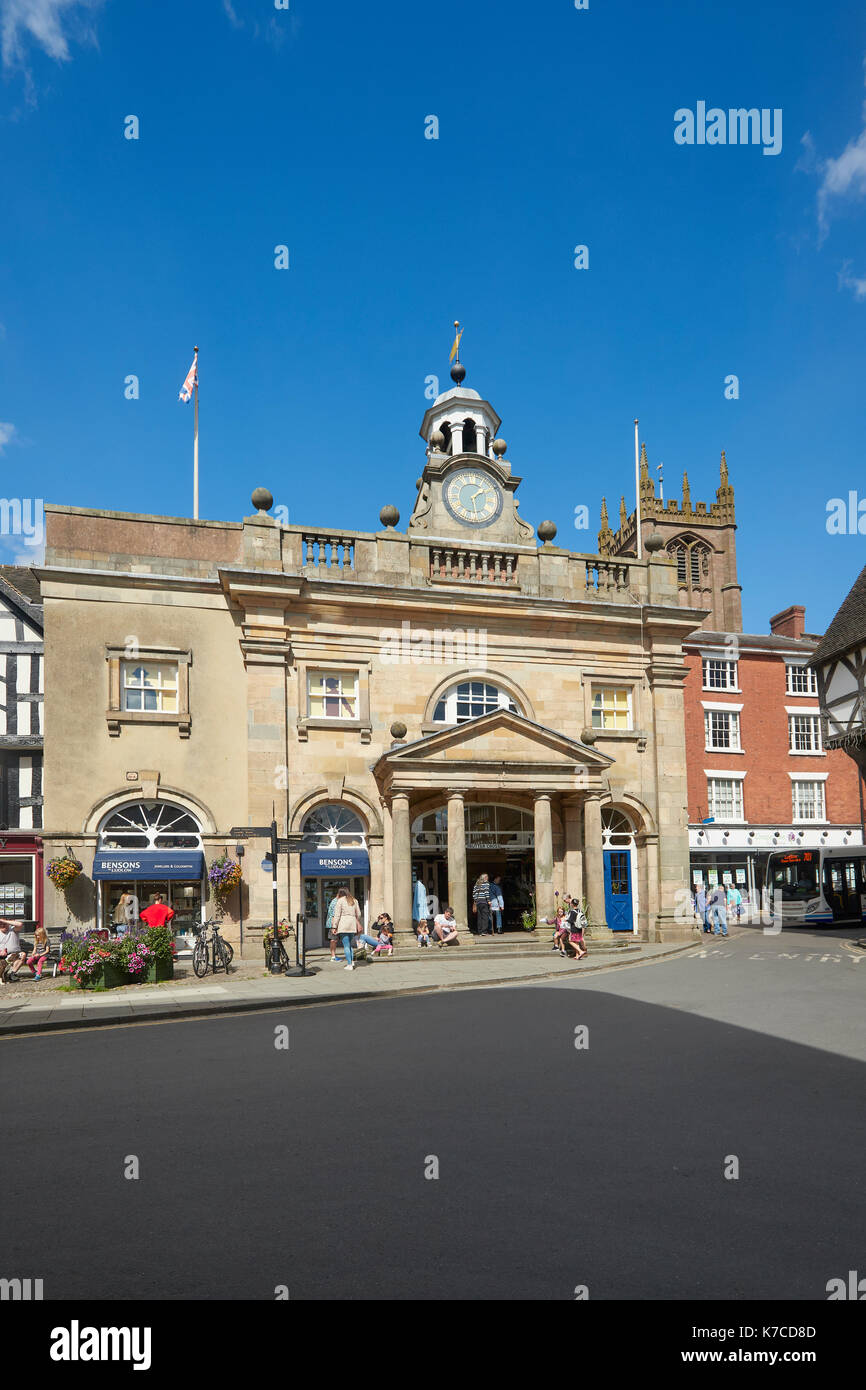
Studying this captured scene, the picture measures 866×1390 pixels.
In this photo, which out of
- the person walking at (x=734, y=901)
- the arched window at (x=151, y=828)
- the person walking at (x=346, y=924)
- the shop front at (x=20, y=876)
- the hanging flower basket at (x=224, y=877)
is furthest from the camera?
the person walking at (x=734, y=901)

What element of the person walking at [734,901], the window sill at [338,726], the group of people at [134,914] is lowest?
the person walking at [734,901]

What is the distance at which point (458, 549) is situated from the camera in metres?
26.8

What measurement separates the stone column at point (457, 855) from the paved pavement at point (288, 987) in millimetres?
1282

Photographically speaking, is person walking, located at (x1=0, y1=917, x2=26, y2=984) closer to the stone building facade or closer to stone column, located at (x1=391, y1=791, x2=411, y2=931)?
the stone building facade


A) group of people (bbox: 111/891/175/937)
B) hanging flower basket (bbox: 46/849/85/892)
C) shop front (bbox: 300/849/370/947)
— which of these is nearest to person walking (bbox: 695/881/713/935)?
shop front (bbox: 300/849/370/947)

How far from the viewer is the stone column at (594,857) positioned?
81.9 feet

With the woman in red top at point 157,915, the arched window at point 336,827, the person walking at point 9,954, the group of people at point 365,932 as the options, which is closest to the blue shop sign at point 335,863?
the arched window at point 336,827

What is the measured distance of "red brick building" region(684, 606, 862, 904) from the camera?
133 ft

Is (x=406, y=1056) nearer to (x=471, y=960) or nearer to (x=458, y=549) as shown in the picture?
(x=471, y=960)

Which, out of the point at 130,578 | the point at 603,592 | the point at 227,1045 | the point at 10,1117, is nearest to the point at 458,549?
the point at 603,592

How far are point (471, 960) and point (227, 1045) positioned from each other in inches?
447

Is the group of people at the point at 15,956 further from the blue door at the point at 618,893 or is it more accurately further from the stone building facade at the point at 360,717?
the blue door at the point at 618,893

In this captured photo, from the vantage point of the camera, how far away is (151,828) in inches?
910
